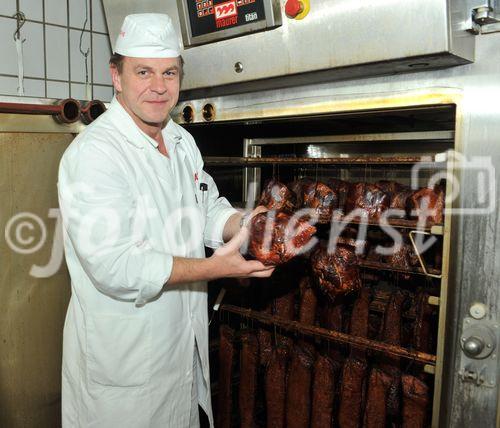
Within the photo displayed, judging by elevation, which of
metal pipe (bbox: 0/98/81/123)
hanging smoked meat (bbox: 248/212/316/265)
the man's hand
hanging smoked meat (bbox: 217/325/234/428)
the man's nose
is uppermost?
the man's nose

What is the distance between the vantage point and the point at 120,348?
2.01 m

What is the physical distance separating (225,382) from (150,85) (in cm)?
158

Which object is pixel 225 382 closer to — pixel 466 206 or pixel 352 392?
pixel 352 392

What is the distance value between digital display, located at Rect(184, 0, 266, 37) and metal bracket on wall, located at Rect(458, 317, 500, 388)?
4.15 feet

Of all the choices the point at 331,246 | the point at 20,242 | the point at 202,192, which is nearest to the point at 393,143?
the point at 331,246

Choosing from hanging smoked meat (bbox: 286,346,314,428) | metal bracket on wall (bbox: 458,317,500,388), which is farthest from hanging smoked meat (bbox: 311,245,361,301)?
metal bracket on wall (bbox: 458,317,500,388)

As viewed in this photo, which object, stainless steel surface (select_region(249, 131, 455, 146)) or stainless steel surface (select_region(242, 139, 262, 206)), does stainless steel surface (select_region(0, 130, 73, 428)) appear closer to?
stainless steel surface (select_region(242, 139, 262, 206))

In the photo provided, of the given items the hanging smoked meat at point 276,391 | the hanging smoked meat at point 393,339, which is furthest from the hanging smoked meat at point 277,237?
the hanging smoked meat at point 276,391

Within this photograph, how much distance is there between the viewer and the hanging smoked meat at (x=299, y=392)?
96.5 inches

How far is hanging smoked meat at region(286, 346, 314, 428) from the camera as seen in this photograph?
2.45 meters

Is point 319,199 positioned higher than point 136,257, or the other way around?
point 319,199

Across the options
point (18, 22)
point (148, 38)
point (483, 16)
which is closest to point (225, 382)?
point (148, 38)

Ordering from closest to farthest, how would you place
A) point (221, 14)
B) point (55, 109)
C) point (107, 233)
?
point (107, 233)
point (221, 14)
point (55, 109)

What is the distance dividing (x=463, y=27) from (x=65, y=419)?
217 cm
